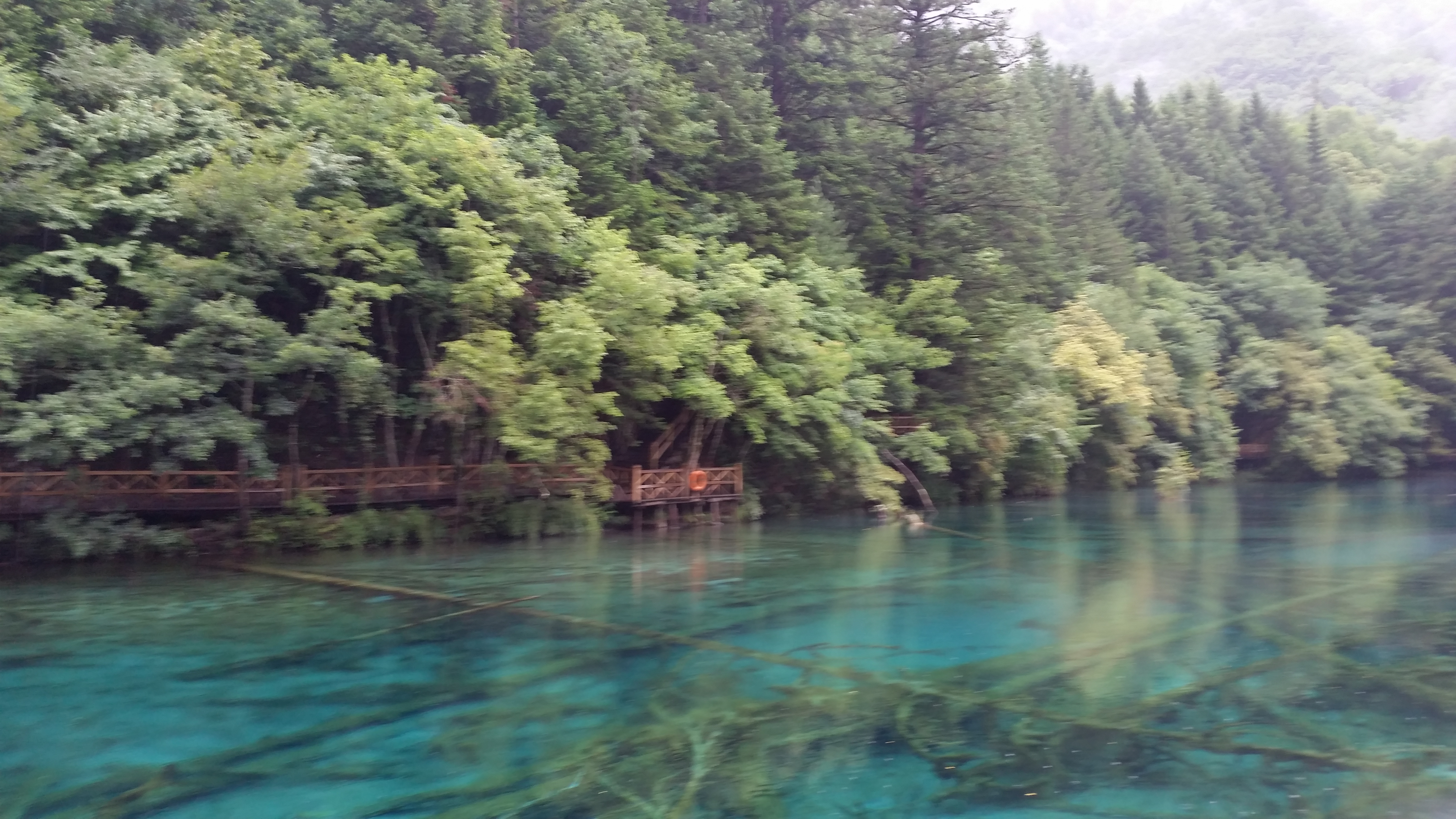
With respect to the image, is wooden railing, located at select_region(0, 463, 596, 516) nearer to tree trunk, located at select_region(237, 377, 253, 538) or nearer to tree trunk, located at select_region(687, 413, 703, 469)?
tree trunk, located at select_region(237, 377, 253, 538)

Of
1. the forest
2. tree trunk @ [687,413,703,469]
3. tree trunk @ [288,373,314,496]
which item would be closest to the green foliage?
the forest

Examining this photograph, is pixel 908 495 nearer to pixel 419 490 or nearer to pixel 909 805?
pixel 419 490

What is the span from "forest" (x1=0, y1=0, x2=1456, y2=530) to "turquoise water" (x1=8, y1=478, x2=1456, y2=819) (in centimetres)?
390

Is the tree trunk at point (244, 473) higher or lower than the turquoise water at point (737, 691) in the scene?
higher

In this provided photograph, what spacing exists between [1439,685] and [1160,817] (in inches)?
194

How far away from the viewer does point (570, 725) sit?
313 inches

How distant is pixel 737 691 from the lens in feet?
29.5

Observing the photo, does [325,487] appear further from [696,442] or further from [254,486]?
[696,442]

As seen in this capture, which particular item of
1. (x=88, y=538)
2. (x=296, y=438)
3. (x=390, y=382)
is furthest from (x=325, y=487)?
(x=88, y=538)

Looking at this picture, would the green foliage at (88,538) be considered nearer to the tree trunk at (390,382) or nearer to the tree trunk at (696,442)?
the tree trunk at (390,382)

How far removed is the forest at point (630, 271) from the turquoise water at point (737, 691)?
12.8 ft

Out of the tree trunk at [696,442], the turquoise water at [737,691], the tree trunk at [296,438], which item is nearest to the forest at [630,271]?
the tree trunk at [696,442]

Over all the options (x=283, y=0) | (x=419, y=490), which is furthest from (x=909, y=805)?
(x=283, y=0)

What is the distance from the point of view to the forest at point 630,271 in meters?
16.7
